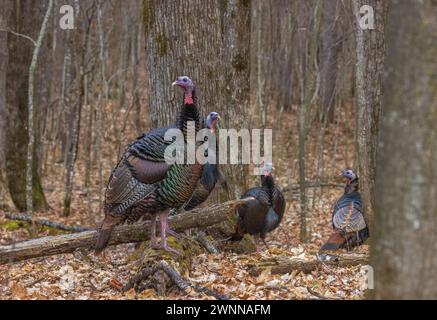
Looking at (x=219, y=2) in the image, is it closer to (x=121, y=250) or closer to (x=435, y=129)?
(x=121, y=250)

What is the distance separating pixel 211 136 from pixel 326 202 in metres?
8.69

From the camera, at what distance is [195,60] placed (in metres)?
8.27

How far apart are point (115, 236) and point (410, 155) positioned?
14.1ft

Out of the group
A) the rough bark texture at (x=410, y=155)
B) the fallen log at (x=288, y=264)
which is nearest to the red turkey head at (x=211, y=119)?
the fallen log at (x=288, y=264)

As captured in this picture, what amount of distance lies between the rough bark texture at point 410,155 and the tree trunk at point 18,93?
11.1 meters

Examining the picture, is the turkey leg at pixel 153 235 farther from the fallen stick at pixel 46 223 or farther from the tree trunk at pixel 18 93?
the tree trunk at pixel 18 93

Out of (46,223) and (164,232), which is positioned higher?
(164,232)

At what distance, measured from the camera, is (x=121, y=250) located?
11219 mm

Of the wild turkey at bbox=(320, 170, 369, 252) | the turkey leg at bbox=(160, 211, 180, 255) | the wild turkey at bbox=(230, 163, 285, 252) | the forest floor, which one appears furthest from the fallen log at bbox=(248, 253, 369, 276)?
the wild turkey at bbox=(320, 170, 369, 252)

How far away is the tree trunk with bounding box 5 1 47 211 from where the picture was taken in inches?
537

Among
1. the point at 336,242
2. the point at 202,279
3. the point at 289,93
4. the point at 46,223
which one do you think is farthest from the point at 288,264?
the point at 289,93

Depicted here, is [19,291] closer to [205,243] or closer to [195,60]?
[205,243]

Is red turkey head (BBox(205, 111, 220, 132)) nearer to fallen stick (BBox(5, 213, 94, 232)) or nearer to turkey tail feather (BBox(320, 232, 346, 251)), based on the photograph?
turkey tail feather (BBox(320, 232, 346, 251))
